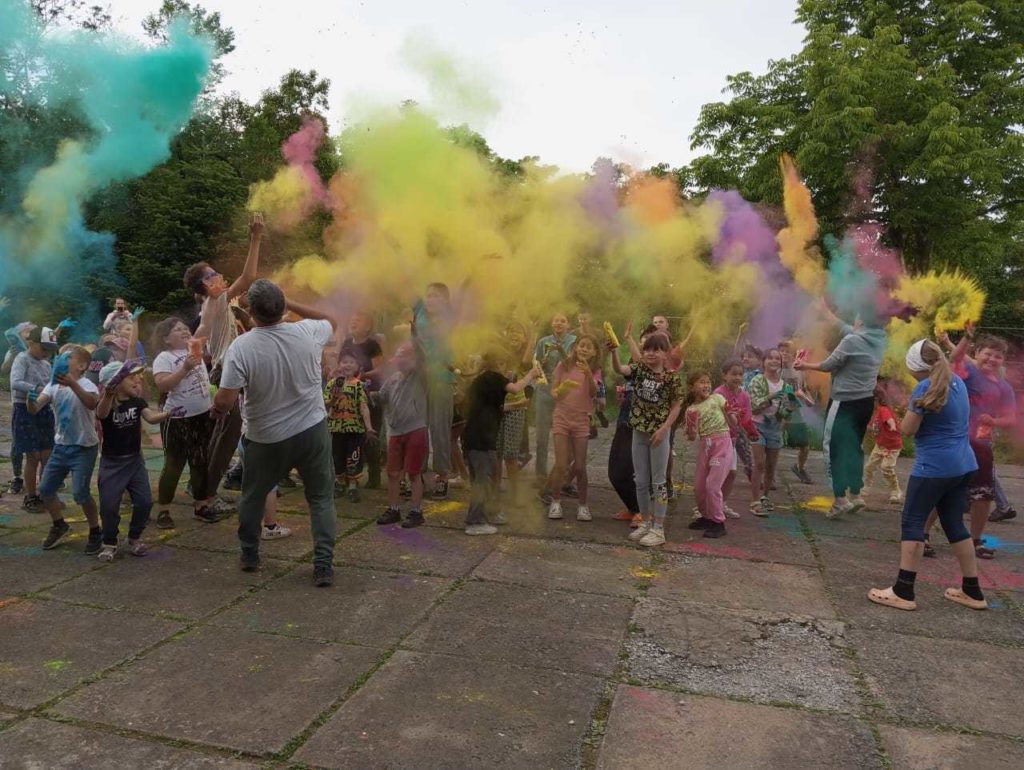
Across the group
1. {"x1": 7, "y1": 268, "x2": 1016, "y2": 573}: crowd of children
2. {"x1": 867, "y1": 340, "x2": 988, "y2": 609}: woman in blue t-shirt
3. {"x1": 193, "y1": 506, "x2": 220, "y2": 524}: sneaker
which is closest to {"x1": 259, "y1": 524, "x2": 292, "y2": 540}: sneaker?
{"x1": 7, "y1": 268, "x2": 1016, "y2": 573}: crowd of children

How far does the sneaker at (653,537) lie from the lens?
553 centimetres

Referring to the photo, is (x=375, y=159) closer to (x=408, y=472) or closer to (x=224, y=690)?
(x=408, y=472)

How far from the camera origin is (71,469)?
5.05 metres

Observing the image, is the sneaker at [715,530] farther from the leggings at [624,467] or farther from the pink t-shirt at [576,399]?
the pink t-shirt at [576,399]

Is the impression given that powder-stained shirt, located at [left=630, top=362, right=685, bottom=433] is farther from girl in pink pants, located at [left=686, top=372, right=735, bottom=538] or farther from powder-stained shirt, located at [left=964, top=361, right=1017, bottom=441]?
powder-stained shirt, located at [left=964, top=361, right=1017, bottom=441]

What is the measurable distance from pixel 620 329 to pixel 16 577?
5783 millimetres

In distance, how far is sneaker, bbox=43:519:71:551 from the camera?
16.7 ft

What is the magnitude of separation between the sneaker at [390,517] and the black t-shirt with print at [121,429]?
1.80 meters

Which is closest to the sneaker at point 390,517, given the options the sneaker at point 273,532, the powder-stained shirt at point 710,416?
the sneaker at point 273,532

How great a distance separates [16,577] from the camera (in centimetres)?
454

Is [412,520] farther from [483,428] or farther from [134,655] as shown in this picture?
[134,655]

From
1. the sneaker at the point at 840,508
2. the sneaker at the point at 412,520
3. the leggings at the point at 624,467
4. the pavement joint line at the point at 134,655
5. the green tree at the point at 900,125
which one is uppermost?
the green tree at the point at 900,125

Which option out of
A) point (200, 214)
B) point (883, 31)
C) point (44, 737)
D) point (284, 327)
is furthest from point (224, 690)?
point (883, 31)

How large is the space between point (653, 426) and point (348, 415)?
2.60 meters
